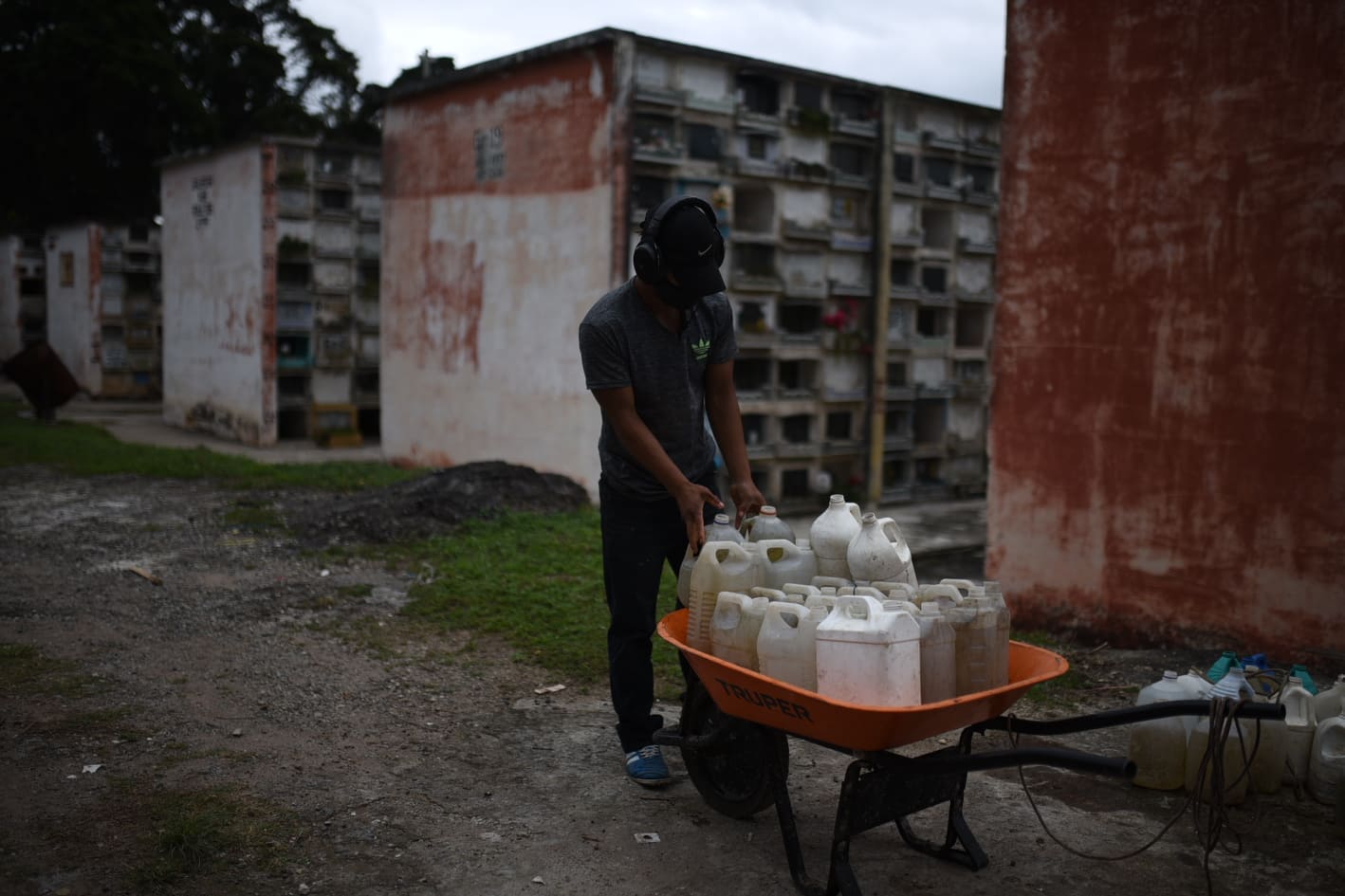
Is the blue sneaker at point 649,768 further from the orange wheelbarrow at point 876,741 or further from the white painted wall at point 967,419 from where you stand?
the white painted wall at point 967,419

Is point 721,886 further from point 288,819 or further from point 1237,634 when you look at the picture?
point 1237,634

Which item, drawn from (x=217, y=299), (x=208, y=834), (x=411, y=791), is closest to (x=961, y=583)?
(x=411, y=791)

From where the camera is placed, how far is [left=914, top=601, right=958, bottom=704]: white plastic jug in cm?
321

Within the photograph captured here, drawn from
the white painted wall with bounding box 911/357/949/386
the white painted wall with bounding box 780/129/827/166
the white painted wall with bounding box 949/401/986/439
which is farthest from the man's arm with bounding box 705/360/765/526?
the white painted wall with bounding box 949/401/986/439

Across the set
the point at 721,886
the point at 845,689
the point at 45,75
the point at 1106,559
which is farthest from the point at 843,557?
the point at 45,75

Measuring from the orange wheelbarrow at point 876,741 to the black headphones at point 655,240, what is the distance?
1.20 m

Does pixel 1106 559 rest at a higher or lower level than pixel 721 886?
higher

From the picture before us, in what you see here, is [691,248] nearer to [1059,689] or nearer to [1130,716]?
[1130,716]

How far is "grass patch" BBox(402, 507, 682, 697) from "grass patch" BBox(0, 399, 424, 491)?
2636 mm

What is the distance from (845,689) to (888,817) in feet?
1.67

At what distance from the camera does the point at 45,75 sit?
2886cm

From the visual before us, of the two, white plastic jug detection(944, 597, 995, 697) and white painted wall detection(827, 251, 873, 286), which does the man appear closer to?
white plastic jug detection(944, 597, 995, 697)

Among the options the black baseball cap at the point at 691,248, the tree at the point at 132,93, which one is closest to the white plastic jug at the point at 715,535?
the black baseball cap at the point at 691,248

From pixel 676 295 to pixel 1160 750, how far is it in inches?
100
